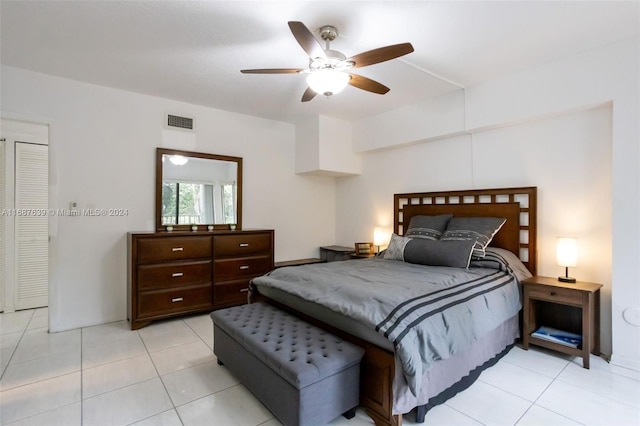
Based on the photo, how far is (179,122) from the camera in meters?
3.92

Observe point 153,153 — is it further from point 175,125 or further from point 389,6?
point 389,6

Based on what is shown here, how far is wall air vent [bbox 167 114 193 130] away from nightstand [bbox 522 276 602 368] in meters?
4.07

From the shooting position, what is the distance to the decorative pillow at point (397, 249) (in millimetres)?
3412

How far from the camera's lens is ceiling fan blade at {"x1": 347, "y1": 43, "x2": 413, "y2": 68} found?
199 cm

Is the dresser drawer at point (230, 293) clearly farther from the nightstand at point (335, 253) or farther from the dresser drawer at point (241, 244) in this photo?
the nightstand at point (335, 253)

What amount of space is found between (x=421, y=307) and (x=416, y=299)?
0.09 m

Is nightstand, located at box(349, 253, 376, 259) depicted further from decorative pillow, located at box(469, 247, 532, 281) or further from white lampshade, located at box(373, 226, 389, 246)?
decorative pillow, located at box(469, 247, 532, 281)

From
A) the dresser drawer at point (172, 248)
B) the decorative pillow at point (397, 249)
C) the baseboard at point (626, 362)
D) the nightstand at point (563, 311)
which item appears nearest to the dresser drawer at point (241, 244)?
the dresser drawer at point (172, 248)

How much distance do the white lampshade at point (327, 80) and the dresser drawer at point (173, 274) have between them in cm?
245

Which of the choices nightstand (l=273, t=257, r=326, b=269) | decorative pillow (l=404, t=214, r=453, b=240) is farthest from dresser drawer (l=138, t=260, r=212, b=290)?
decorative pillow (l=404, t=214, r=453, b=240)

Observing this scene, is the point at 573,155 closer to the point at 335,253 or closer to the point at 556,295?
the point at 556,295

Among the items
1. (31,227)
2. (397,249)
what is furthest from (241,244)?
(31,227)

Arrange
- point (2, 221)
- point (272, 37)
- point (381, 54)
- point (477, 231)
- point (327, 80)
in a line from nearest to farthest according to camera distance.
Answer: point (381, 54), point (327, 80), point (272, 37), point (477, 231), point (2, 221)

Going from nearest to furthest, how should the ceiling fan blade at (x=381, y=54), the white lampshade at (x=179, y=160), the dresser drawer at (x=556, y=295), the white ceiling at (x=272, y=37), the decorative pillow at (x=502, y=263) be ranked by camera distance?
the ceiling fan blade at (x=381, y=54)
the white ceiling at (x=272, y=37)
the dresser drawer at (x=556, y=295)
the decorative pillow at (x=502, y=263)
the white lampshade at (x=179, y=160)
